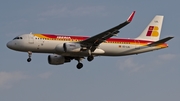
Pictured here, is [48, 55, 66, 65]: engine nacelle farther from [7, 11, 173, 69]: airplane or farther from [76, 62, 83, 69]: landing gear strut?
[76, 62, 83, 69]: landing gear strut

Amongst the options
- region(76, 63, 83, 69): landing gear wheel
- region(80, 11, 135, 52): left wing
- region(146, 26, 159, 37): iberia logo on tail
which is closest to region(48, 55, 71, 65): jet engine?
region(76, 63, 83, 69): landing gear wheel

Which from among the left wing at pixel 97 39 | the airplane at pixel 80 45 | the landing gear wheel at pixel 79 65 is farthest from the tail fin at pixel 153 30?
the landing gear wheel at pixel 79 65

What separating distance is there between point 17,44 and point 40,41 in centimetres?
333

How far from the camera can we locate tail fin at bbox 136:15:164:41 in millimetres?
78375

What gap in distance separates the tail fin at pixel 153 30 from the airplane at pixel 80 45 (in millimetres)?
243

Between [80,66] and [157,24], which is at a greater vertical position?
[157,24]

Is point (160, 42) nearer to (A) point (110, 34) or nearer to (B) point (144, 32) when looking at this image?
(B) point (144, 32)

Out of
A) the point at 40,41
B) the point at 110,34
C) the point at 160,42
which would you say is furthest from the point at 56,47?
the point at 160,42

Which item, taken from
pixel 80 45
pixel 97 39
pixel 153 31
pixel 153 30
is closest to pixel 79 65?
pixel 80 45

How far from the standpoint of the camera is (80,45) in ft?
233

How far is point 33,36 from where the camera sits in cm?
7094

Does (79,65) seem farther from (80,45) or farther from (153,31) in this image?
(153,31)

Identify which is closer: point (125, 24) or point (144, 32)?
point (125, 24)

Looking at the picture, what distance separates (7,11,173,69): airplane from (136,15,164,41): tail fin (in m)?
0.24
